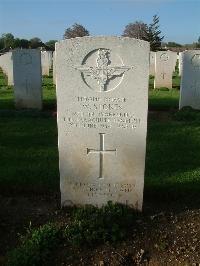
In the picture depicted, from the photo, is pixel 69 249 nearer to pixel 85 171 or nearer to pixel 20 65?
pixel 85 171

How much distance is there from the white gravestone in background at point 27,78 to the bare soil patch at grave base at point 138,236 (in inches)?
264

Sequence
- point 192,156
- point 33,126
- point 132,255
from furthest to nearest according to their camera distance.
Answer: point 33,126 → point 192,156 → point 132,255

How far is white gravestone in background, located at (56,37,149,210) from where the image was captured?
14.4ft

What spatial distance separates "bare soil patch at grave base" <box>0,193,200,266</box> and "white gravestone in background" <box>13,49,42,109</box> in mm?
6699

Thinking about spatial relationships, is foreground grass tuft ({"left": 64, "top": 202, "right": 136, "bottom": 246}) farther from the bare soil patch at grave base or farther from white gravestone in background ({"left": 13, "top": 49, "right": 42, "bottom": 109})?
white gravestone in background ({"left": 13, "top": 49, "right": 42, "bottom": 109})

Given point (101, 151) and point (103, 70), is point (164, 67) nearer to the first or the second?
point (101, 151)

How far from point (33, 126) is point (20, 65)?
10.3 ft

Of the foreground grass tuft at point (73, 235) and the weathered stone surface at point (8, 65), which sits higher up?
the weathered stone surface at point (8, 65)

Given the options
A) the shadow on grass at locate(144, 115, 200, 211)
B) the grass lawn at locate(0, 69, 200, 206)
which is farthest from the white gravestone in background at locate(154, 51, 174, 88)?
the shadow on grass at locate(144, 115, 200, 211)

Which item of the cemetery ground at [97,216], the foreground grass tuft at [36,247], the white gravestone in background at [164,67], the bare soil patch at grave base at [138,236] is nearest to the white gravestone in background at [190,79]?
the cemetery ground at [97,216]

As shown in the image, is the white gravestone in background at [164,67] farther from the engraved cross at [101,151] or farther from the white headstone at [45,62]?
the engraved cross at [101,151]

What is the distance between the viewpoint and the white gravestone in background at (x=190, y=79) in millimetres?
11094

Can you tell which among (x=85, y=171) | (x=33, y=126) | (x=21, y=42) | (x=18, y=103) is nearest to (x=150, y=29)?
(x=21, y=42)

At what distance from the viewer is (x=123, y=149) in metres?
4.68
